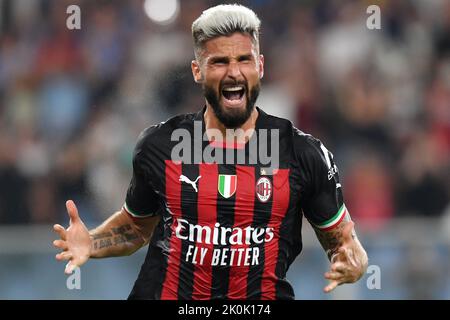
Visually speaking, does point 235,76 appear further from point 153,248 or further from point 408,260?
point 408,260

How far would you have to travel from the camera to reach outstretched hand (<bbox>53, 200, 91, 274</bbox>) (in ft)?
20.0

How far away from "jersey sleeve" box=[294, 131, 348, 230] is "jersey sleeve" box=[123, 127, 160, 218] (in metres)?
0.85

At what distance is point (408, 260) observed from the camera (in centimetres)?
980

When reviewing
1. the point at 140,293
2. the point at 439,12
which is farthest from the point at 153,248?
the point at 439,12

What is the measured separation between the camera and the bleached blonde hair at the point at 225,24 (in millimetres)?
5984

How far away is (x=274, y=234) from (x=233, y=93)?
2.61 feet

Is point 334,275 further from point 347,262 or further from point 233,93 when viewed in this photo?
point 233,93

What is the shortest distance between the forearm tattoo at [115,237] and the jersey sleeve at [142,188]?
120mm

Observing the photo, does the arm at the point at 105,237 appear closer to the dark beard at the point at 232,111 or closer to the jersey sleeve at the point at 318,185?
A: the dark beard at the point at 232,111

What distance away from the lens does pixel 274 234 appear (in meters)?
6.06
